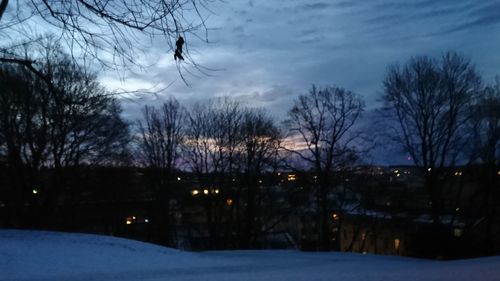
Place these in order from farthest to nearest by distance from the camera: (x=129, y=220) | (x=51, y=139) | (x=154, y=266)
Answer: (x=129, y=220)
(x=51, y=139)
(x=154, y=266)

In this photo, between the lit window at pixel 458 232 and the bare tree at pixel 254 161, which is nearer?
the lit window at pixel 458 232

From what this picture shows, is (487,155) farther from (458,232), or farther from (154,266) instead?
(154,266)

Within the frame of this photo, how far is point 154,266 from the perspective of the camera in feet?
59.3

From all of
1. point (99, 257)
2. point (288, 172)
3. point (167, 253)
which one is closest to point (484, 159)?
point (288, 172)

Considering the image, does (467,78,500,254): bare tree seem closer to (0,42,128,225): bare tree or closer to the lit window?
the lit window

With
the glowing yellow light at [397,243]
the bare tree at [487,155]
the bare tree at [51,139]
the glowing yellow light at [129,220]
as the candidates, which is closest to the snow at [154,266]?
the bare tree at [51,139]

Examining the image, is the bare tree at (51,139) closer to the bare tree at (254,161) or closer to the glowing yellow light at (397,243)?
the bare tree at (254,161)

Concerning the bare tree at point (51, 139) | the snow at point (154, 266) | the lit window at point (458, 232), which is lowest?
the snow at point (154, 266)

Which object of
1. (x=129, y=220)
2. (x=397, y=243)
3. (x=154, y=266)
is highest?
(x=129, y=220)

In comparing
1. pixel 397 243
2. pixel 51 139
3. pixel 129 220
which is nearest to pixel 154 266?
pixel 51 139

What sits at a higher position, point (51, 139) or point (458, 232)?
point (51, 139)

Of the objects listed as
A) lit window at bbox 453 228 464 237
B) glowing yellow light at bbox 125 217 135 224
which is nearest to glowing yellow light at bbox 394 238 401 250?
lit window at bbox 453 228 464 237

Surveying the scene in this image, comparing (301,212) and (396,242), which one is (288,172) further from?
(396,242)

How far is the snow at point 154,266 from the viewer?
39.4ft
